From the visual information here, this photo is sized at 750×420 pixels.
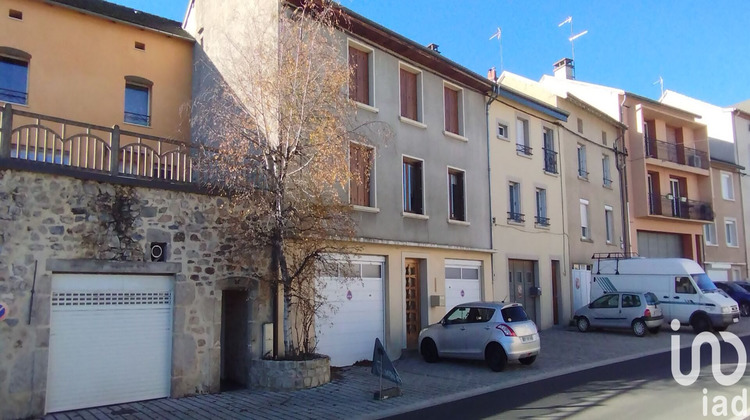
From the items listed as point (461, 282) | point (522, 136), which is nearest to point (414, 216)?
point (461, 282)

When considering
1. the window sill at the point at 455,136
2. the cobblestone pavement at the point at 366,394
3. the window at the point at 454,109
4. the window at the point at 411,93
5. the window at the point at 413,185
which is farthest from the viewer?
the window at the point at 454,109

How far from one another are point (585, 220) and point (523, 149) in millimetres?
5535

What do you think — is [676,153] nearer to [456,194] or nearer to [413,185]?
[456,194]

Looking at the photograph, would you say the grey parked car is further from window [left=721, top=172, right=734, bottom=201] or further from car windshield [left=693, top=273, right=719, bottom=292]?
window [left=721, top=172, right=734, bottom=201]

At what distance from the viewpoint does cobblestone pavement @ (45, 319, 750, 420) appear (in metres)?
9.26

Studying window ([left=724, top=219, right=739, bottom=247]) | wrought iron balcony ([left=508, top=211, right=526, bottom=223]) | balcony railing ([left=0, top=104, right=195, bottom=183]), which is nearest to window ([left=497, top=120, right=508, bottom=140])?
wrought iron balcony ([left=508, top=211, right=526, bottom=223])

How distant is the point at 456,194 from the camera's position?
1858cm

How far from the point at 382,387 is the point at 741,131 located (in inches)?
1408

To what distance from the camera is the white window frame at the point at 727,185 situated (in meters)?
34.4

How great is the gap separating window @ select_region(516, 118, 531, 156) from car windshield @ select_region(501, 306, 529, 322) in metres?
9.36

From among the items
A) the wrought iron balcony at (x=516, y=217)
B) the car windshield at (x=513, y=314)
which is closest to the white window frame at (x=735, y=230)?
the wrought iron balcony at (x=516, y=217)

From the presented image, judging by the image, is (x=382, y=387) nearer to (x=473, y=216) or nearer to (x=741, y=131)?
(x=473, y=216)

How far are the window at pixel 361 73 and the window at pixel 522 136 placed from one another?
25.8 feet

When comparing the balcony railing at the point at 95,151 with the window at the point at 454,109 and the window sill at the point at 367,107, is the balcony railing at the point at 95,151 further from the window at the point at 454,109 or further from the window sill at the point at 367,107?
the window at the point at 454,109
